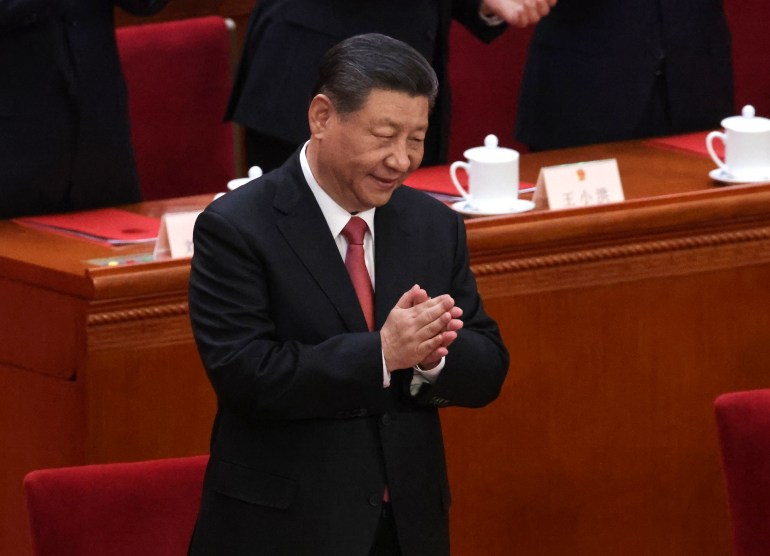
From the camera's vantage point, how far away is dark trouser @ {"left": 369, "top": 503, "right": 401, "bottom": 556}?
6.57ft

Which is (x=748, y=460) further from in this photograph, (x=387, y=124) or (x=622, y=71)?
(x=622, y=71)

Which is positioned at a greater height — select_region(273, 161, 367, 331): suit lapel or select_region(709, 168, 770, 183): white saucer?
select_region(273, 161, 367, 331): suit lapel

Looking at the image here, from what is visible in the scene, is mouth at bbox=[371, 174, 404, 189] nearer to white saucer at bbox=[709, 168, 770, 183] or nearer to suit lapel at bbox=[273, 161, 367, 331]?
suit lapel at bbox=[273, 161, 367, 331]

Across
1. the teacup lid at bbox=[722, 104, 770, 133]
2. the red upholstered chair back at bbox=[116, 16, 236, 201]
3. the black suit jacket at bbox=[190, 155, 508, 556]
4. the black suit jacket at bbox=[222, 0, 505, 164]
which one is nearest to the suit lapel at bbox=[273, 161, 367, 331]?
the black suit jacket at bbox=[190, 155, 508, 556]

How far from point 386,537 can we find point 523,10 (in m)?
1.57

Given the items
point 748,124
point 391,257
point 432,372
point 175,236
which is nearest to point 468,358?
point 432,372

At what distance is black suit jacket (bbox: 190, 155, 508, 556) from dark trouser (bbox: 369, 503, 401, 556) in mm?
23

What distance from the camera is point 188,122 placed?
4.03 meters

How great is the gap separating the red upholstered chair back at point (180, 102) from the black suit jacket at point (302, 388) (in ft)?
6.53

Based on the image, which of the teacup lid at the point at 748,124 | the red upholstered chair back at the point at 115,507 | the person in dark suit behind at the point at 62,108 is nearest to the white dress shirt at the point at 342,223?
the red upholstered chair back at the point at 115,507

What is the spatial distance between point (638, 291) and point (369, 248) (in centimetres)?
109

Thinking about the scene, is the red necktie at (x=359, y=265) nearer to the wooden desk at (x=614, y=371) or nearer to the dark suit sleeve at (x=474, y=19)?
the wooden desk at (x=614, y=371)

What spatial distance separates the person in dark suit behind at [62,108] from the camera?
3.05 m

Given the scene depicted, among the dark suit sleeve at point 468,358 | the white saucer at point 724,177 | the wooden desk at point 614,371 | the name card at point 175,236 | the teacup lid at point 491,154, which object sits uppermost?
the dark suit sleeve at point 468,358
